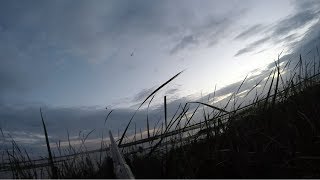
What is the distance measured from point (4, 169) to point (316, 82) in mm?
4843

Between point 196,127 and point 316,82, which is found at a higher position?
point 316,82

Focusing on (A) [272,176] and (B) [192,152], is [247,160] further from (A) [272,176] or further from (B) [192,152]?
(B) [192,152]

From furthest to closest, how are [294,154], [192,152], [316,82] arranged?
[316,82], [192,152], [294,154]

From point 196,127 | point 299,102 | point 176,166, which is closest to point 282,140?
point 176,166

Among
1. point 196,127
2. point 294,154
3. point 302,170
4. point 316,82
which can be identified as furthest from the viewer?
point 316,82

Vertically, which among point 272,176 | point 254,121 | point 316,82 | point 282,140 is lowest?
point 272,176

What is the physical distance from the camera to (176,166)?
311cm

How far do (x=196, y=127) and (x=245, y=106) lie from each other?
0.72m

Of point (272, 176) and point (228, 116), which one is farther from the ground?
point (228, 116)

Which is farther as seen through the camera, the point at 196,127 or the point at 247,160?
the point at 196,127

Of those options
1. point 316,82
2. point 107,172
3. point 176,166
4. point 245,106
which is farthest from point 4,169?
point 316,82

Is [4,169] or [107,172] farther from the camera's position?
[4,169]

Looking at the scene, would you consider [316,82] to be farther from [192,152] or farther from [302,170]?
[302,170]

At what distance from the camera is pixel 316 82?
18.3 feet
